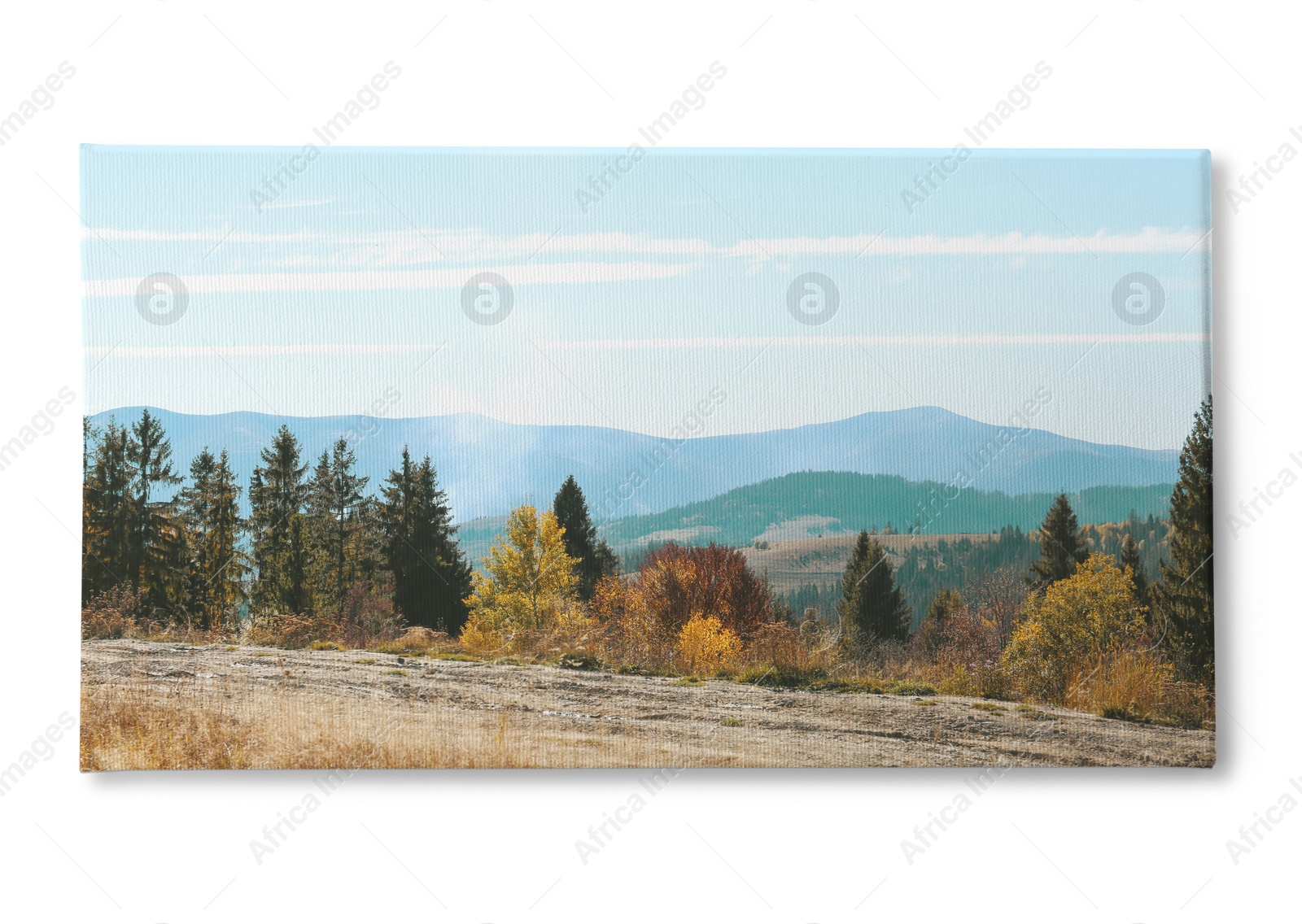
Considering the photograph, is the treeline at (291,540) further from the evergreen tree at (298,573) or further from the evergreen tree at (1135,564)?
the evergreen tree at (1135,564)

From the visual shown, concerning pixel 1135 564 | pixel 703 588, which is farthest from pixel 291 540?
pixel 1135 564

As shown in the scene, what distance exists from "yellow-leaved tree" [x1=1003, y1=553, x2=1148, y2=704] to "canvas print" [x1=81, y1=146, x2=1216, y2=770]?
0.06 ft

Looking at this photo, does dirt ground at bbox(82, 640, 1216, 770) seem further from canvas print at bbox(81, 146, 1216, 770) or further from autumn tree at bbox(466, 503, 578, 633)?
autumn tree at bbox(466, 503, 578, 633)

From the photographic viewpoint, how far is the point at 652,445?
195 inches

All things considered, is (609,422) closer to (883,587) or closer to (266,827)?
(883,587)

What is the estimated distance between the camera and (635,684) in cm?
506

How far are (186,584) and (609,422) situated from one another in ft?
7.69

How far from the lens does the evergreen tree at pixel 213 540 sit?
16.3 ft

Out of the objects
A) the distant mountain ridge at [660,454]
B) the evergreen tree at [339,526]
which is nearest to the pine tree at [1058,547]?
the distant mountain ridge at [660,454]

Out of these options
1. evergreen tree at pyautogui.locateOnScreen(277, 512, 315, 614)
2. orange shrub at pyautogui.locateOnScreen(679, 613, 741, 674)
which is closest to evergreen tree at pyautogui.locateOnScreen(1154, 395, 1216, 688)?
orange shrub at pyautogui.locateOnScreen(679, 613, 741, 674)

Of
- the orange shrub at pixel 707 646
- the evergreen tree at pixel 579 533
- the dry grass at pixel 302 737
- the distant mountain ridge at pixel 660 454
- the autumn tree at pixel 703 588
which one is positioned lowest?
the dry grass at pixel 302 737

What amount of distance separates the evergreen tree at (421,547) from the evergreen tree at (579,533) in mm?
569

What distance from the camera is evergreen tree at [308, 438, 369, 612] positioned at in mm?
4996
